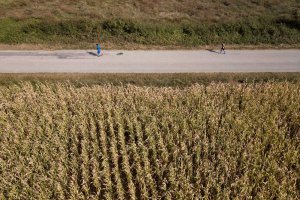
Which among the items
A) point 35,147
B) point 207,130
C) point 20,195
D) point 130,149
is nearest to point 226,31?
point 207,130

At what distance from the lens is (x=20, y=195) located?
448 inches

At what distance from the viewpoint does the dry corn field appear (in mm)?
11820

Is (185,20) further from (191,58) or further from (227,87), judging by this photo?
(227,87)

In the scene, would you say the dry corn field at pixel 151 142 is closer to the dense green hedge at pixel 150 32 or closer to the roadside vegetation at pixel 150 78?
the roadside vegetation at pixel 150 78

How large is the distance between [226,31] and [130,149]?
1744 cm

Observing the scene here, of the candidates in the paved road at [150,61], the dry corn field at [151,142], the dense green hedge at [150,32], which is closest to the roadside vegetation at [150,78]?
the paved road at [150,61]

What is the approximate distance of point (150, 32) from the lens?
26.8m

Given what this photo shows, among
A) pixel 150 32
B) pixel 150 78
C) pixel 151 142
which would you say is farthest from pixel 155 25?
pixel 151 142

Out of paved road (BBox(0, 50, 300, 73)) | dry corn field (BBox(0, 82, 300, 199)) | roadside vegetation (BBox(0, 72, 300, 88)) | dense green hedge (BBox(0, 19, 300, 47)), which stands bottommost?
dry corn field (BBox(0, 82, 300, 199))

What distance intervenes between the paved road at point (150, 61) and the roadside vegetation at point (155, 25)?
1797 mm

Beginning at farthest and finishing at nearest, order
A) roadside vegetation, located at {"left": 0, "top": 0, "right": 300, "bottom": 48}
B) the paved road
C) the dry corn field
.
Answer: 1. roadside vegetation, located at {"left": 0, "top": 0, "right": 300, "bottom": 48}
2. the paved road
3. the dry corn field

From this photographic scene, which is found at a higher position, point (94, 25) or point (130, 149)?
point (94, 25)

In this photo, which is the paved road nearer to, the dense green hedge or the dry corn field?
the dense green hedge

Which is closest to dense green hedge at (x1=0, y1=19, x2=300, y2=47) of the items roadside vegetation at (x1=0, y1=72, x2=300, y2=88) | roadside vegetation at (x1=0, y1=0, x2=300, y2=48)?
roadside vegetation at (x1=0, y1=0, x2=300, y2=48)
